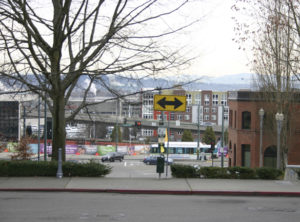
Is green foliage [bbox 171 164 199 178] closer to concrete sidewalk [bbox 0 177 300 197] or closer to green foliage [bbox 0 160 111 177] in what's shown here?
concrete sidewalk [bbox 0 177 300 197]

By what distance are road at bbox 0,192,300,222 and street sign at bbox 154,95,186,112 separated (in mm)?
3813

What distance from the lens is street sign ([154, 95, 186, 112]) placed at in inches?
609

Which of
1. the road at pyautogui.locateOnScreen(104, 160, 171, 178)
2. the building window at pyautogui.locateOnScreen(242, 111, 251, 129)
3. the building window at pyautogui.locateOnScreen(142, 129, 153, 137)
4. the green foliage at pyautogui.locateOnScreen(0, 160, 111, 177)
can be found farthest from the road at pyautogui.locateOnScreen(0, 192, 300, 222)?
the building window at pyautogui.locateOnScreen(142, 129, 153, 137)

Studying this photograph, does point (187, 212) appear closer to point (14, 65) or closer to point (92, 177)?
point (92, 177)

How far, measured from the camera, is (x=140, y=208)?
10.4 metres

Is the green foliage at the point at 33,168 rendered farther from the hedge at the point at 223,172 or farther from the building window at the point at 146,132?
the building window at the point at 146,132

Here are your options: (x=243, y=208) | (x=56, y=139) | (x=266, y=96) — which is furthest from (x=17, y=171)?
(x=266, y=96)

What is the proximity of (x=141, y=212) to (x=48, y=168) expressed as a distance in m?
6.36

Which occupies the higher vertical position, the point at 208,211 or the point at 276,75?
the point at 276,75

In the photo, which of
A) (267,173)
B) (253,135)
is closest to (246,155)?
(253,135)

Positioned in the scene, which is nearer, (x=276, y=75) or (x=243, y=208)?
(x=243, y=208)

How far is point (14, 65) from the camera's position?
52.5ft

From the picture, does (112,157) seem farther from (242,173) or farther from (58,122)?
(242,173)

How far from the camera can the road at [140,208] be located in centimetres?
932
